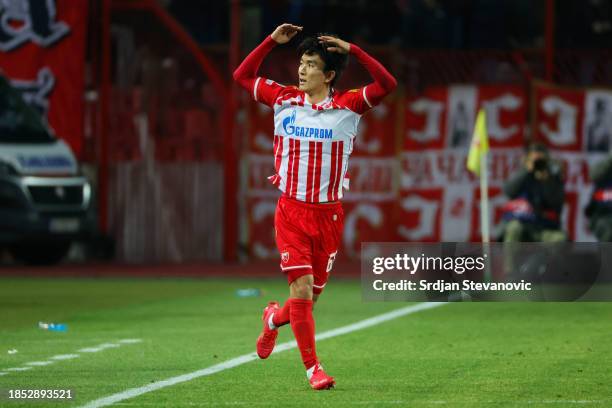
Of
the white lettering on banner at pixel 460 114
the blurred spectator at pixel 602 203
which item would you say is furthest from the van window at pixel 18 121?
the blurred spectator at pixel 602 203

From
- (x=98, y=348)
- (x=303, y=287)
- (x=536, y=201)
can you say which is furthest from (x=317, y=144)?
(x=536, y=201)

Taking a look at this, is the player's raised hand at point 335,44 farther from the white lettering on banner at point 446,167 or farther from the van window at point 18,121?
the white lettering on banner at point 446,167

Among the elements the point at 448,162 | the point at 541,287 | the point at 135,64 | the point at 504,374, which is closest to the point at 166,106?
the point at 135,64

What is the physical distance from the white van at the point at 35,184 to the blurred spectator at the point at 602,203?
24.3 ft

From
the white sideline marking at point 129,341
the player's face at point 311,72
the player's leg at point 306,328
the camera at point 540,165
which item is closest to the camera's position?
the player's leg at point 306,328

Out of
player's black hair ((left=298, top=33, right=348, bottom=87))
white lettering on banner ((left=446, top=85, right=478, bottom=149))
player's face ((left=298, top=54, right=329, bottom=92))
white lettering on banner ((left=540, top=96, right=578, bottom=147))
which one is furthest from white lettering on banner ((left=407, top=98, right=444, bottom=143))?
player's face ((left=298, top=54, right=329, bottom=92))

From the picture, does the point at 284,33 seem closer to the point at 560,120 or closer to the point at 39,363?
the point at 39,363

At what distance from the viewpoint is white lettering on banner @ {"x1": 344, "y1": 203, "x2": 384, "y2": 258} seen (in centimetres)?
2777

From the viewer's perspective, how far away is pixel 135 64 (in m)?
28.6

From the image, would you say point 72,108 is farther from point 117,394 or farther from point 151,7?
point 117,394

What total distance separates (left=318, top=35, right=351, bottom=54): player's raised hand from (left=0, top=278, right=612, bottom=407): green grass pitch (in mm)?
2045

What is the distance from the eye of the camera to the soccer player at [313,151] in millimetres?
10875

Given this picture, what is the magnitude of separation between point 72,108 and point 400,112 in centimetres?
507

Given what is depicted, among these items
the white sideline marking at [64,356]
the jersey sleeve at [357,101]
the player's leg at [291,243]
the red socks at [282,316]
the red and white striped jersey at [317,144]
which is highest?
the jersey sleeve at [357,101]
